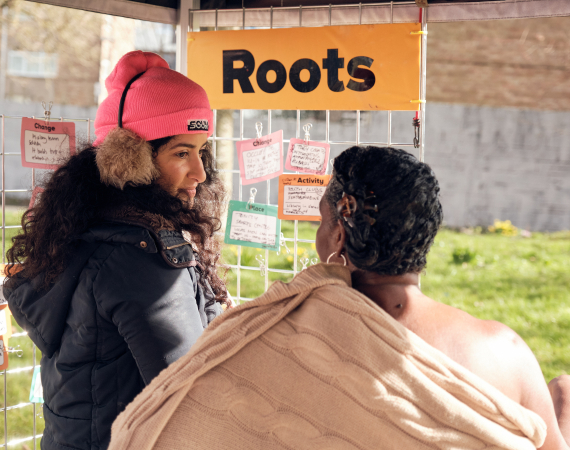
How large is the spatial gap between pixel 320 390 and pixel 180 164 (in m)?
0.92

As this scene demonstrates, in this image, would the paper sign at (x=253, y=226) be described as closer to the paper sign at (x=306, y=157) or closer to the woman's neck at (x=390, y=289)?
the paper sign at (x=306, y=157)

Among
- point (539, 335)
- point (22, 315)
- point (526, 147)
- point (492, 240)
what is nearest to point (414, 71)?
point (22, 315)

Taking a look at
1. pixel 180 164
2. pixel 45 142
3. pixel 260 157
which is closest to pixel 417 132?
pixel 260 157

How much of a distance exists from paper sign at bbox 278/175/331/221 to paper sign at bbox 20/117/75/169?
3.10ft

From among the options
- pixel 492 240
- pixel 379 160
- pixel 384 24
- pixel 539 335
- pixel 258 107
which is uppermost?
pixel 384 24

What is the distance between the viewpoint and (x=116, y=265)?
1.35 metres

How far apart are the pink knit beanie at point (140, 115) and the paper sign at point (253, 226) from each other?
2.37 ft

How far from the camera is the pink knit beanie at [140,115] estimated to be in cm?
153

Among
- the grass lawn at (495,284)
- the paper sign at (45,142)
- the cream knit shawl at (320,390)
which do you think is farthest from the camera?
the grass lawn at (495,284)

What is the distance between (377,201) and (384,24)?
45.6 inches

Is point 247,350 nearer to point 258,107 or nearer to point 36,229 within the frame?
A: point 36,229

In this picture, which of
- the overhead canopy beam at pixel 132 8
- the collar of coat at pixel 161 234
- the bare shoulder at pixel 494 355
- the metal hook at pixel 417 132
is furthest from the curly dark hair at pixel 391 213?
the overhead canopy beam at pixel 132 8

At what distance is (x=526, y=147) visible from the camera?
26.1 feet

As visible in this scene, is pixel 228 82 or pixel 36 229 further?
pixel 228 82
